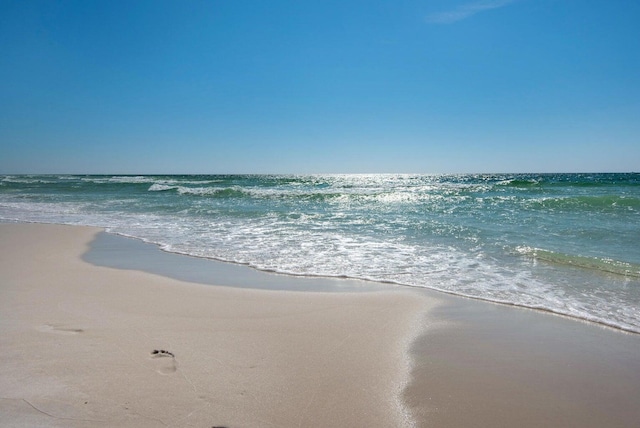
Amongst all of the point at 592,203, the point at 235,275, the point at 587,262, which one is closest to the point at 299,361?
the point at 235,275

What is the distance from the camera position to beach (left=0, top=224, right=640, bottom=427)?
7.41 feet

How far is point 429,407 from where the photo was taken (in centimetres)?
235

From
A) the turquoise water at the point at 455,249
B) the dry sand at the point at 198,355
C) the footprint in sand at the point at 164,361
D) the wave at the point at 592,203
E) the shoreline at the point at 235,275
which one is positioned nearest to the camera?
the dry sand at the point at 198,355

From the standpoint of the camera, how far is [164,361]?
111 inches

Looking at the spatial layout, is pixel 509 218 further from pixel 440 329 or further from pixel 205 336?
pixel 205 336

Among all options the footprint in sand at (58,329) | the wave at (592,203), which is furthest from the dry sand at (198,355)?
the wave at (592,203)

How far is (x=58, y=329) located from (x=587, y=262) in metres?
7.09

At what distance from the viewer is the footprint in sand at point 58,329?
3275 millimetres

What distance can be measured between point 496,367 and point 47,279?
5263 mm

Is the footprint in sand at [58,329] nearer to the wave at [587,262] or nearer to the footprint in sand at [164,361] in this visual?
the footprint in sand at [164,361]

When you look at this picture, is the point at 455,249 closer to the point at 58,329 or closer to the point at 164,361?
the point at 164,361

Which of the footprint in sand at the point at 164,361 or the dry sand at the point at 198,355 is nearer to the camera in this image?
the dry sand at the point at 198,355

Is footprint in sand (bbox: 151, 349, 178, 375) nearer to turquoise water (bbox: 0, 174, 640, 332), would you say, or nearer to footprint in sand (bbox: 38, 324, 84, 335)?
footprint in sand (bbox: 38, 324, 84, 335)

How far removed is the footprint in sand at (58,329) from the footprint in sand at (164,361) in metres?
0.87
